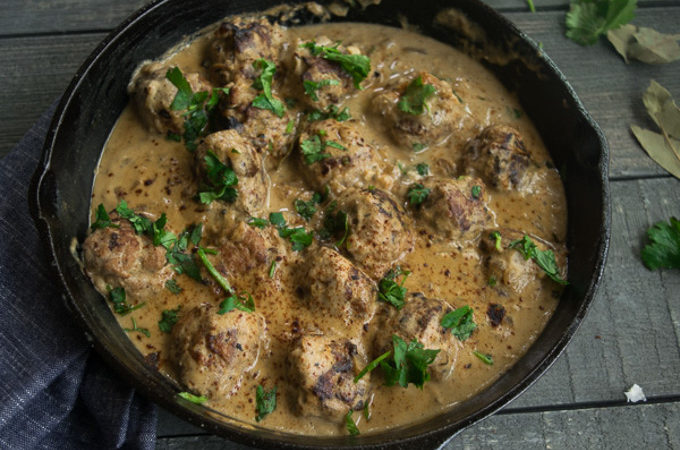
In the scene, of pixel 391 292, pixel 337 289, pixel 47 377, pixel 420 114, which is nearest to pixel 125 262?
pixel 47 377

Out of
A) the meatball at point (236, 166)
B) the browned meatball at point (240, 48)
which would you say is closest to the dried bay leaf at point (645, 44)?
the browned meatball at point (240, 48)

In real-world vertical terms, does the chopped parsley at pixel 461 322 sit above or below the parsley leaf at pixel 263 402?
above

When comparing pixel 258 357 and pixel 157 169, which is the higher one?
pixel 157 169

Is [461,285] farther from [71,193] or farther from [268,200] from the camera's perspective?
[71,193]

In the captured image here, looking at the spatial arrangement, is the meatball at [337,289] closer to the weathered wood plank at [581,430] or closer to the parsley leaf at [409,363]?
the parsley leaf at [409,363]

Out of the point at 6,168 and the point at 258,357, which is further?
the point at 6,168

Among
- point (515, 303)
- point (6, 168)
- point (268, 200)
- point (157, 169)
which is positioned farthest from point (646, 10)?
point (6, 168)
